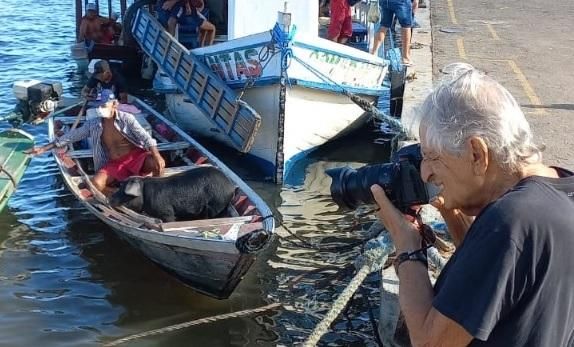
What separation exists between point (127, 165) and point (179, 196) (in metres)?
1.22

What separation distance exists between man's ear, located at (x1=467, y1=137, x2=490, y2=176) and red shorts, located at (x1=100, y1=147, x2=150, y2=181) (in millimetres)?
6240

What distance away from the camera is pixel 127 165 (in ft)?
26.0

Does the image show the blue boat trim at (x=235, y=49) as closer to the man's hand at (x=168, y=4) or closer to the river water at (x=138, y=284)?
the river water at (x=138, y=284)

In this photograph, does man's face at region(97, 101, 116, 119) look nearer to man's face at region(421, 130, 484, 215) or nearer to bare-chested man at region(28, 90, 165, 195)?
bare-chested man at region(28, 90, 165, 195)

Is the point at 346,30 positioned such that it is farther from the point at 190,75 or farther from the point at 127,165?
the point at 127,165

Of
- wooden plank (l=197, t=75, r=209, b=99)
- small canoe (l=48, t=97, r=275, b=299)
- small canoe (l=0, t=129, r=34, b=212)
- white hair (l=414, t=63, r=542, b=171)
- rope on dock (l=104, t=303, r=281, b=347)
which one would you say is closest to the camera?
white hair (l=414, t=63, r=542, b=171)

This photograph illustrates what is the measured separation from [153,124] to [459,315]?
8.68m

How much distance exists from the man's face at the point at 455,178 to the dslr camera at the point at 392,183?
165mm

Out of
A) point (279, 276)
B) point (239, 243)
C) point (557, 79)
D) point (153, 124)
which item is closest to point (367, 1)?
point (557, 79)

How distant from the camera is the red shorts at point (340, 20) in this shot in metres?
A: 11.6

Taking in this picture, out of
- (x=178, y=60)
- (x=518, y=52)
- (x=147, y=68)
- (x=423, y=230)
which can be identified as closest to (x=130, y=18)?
(x=147, y=68)

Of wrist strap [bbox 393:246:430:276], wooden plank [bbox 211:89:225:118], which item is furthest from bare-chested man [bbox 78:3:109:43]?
wrist strap [bbox 393:246:430:276]

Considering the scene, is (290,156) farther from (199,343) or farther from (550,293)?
(550,293)

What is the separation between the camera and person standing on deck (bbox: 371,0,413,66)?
1099 cm
